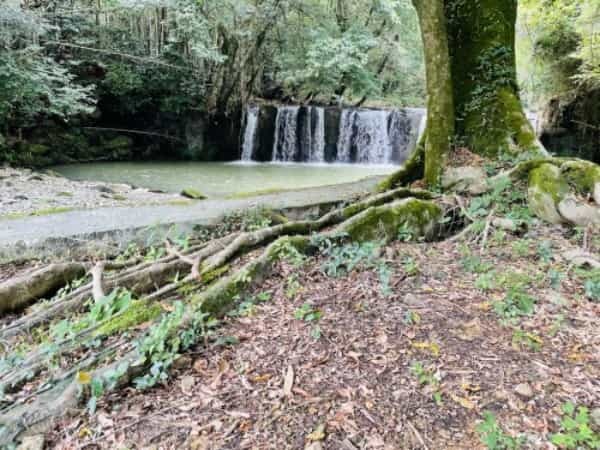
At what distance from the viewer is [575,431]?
1.71 meters

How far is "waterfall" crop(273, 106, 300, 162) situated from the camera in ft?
53.3

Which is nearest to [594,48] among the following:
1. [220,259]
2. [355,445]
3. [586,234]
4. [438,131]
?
[438,131]

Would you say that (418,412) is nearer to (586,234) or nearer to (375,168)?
(586,234)

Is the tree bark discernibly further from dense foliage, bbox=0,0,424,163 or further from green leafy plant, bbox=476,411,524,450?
dense foliage, bbox=0,0,424,163

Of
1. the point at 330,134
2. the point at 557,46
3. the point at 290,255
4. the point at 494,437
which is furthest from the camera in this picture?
the point at 330,134

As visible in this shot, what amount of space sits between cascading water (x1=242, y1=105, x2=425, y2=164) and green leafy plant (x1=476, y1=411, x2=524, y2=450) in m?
14.2

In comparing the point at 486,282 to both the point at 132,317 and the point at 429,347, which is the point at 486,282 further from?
the point at 132,317

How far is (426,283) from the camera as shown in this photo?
9.58ft

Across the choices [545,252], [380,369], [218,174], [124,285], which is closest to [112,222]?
[124,285]

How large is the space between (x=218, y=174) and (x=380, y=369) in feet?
37.4

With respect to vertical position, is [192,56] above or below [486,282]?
above

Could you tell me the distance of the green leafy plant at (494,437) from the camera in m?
1.67

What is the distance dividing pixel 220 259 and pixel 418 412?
69.0 inches

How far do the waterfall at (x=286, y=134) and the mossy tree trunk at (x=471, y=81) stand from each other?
11521 millimetres
